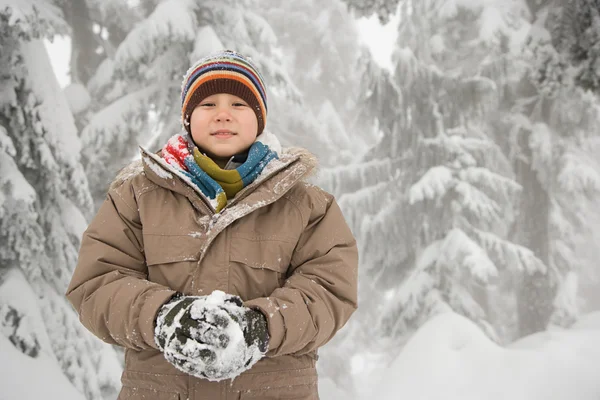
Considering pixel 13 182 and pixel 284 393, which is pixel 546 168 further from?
pixel 284 393

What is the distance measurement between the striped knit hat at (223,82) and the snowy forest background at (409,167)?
3802 mm

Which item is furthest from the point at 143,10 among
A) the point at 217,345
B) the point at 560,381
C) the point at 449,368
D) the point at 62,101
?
the point at 217,345

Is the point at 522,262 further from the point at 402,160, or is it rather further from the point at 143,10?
the point at 143,10

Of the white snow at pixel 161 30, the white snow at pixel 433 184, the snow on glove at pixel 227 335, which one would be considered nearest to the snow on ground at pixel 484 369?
the white snow at pixel 433 184

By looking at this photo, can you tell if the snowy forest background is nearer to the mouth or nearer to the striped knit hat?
the striped knit hat

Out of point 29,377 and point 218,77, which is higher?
point 218,77

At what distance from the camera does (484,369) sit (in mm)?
5938

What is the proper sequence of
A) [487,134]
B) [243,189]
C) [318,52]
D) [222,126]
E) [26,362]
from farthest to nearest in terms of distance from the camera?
1. [318,52]
2. [487,134]
3. [26,362]
4. [222,126]
5. [243,189]

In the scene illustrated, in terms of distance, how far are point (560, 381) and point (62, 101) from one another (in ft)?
21.4

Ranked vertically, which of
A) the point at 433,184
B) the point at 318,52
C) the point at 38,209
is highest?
the point at 318,52

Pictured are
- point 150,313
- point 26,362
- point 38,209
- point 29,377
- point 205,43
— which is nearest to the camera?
point 150,313

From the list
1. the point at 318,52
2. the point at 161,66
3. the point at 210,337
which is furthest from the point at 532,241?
the point at 318,52

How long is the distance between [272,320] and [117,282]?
592 millimetres

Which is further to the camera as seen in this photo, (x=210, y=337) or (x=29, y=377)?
(x=29, y=377)
